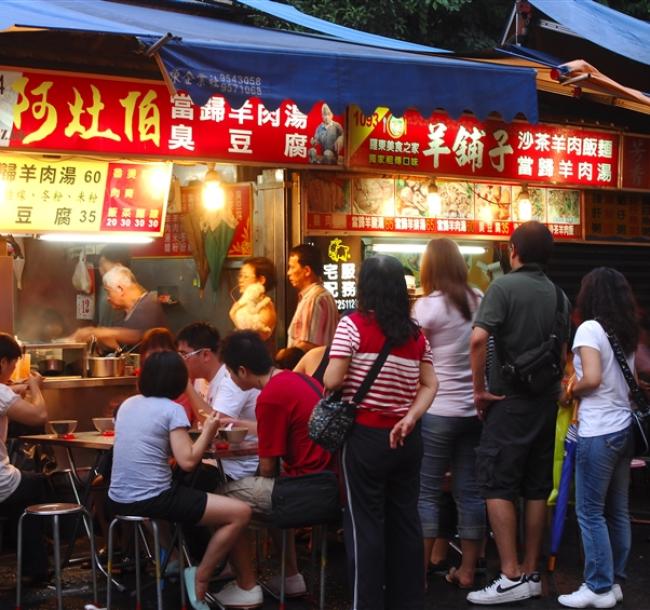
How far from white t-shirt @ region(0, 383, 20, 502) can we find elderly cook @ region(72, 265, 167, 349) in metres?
3.61

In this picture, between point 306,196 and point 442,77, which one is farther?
point 306,196

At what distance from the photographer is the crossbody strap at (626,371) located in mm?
6242

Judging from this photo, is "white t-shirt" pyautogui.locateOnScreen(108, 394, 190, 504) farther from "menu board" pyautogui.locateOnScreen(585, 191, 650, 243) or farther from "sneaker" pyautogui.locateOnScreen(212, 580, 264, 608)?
"menu board" pyautogui.locateOnScreen(585, 191, 650, 243)

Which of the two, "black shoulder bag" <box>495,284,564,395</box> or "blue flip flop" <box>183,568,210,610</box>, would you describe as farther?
"black shoulder bag" <box>495,284,564,395</box>

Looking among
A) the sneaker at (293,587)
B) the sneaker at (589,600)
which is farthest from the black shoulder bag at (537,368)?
the sneaker at (293,587)

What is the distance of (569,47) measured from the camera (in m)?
11.5

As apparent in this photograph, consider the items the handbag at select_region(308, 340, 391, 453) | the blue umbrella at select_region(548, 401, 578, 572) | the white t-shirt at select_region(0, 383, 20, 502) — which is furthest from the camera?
the blue umbrella at select_region(548, 401, 578, 572)

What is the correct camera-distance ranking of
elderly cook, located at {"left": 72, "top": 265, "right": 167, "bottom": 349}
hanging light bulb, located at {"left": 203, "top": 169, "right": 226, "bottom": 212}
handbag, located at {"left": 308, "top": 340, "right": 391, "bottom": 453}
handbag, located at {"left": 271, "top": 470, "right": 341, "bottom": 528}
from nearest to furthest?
handbag, located at {"left": 308, "top": 340, "right": 391, "bottom": 453} → handbag, located at {"left": 271, "top": 470, "right": 341, "bottom": 528} → hanging light bulb, located at {"left": 203, "top": 169, "right": 226, "bottom": 212} → elderly cook, located at {"left": 72, "top": 265, "right": 167, "bottom": 349}

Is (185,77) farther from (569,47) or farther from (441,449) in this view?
(569,47)

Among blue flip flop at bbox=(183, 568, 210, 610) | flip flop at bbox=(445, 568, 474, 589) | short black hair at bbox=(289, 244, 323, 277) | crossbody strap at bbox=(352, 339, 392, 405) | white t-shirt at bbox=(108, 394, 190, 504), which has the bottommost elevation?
flip flop at bbox=(445, 568, 474, 589)

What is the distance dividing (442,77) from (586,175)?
3896mm

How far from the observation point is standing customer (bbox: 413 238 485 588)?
6.63 m

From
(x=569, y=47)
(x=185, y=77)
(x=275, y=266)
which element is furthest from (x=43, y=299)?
(x=569, y=47)

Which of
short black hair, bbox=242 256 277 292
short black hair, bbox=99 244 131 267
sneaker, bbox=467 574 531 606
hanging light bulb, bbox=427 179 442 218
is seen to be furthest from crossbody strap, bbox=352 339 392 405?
short black hair, bbox=99 244 131 267
